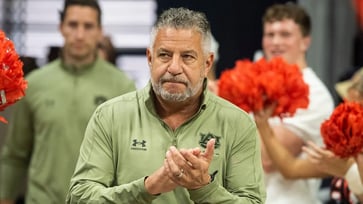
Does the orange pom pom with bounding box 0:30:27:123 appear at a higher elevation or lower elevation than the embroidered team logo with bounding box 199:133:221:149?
higher

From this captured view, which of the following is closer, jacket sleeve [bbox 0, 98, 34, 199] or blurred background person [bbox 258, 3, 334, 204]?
blurred background person [bbox 258, 3, 334, 204]

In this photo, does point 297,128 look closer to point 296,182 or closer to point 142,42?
point 296,182

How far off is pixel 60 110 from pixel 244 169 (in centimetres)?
200

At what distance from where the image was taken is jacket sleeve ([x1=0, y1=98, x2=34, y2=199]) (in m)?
5.64

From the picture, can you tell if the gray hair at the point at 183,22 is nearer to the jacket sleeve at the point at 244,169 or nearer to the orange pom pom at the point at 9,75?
the jacket sleeve at the point at 244,169

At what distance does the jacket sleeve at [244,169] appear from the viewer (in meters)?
3.76

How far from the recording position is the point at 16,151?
18.7ft

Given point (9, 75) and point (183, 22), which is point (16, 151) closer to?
point (9, 75)

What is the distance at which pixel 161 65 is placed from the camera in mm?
3723

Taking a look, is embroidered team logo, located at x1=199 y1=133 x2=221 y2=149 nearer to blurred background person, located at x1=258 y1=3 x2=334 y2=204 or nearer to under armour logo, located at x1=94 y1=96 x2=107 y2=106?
blurred background person, located at x1=258 y1=3 x2=334 y2=204

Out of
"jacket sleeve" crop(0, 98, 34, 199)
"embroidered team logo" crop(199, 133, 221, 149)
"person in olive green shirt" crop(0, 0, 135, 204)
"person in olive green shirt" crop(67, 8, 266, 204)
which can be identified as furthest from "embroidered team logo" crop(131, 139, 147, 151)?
"jacket sleeve" crop(0, 98, 34, 199)

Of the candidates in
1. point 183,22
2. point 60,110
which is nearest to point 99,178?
point 183,22

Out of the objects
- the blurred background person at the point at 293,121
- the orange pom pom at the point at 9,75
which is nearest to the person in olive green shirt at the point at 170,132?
the orange pom pom at the point at 9,75

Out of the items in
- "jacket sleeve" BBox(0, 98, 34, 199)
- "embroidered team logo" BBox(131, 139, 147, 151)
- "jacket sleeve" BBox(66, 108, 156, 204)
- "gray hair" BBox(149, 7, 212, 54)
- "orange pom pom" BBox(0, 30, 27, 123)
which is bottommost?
"jacket sleeve" BBox(0, 98, 34, 199)
